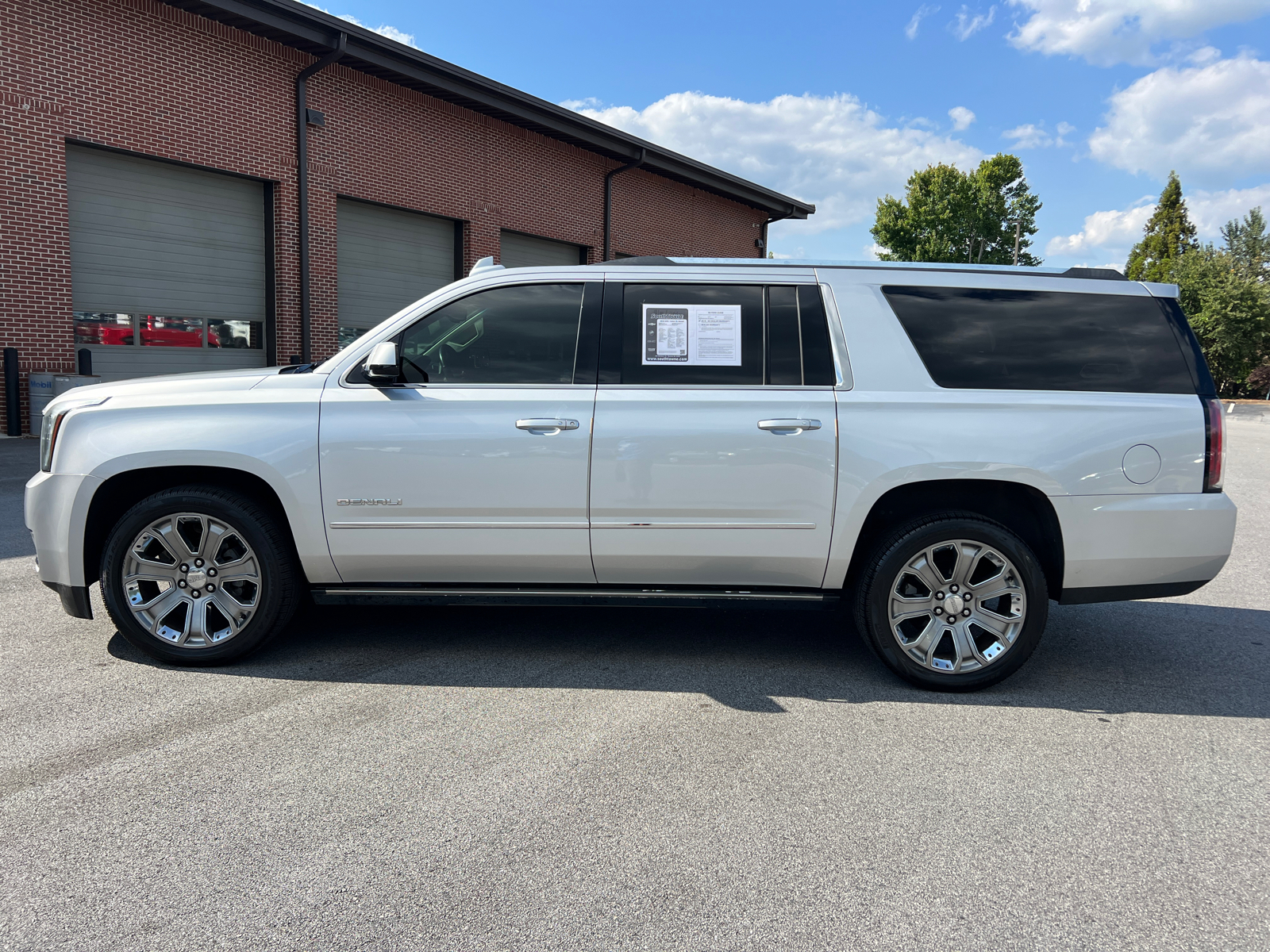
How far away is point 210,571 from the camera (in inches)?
174

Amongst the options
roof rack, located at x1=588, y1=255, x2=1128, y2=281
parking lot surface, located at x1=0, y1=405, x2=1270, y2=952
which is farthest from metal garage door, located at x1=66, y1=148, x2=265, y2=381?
roof rack, located at x1=588, y1=255, x2=1128, y2=281

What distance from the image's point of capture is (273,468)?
4.31 m

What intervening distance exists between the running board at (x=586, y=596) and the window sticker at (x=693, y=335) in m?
1.08

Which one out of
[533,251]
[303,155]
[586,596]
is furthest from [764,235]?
[586,596]

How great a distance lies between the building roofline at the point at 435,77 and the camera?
49.6ft

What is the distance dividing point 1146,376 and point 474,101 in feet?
57.6

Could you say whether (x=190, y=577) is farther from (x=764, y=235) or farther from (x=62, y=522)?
(x=764, y=235)

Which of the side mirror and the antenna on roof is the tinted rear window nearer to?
the antenna on roof

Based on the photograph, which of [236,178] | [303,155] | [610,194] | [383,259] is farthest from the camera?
[610,194]

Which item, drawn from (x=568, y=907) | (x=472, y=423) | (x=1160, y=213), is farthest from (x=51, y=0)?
(x=1160, y=213)

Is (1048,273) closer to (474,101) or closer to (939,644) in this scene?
(939,644)

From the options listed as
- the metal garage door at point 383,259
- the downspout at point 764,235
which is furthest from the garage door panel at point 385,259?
the downspout at point 764,235

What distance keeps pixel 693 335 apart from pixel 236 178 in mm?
14379

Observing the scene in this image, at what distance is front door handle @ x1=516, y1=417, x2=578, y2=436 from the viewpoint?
4.28 m
